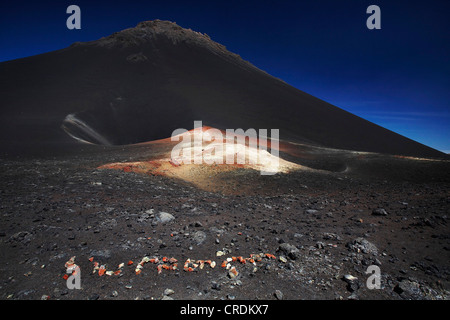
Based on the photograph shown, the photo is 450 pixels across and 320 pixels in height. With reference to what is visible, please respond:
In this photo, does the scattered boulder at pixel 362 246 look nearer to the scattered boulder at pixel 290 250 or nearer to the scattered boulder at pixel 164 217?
the scattered boulder at pixel 290 250

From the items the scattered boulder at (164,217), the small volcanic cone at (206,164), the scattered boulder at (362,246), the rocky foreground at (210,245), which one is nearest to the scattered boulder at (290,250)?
the rocky foreground at (210,245)

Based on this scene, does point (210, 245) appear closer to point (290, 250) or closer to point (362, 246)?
point (290, 250)

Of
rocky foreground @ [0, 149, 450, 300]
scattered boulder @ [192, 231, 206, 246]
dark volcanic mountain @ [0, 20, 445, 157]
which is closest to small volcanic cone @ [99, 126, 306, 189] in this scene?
rocky foreground @ [0, 149, 450, 300]

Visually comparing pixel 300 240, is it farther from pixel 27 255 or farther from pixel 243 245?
pixel 27 255

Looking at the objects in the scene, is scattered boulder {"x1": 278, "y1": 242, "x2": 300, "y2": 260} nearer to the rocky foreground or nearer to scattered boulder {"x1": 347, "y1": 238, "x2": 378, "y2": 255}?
the rocky foreground
